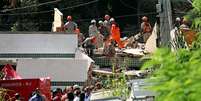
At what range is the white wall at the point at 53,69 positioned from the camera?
83.7 feet

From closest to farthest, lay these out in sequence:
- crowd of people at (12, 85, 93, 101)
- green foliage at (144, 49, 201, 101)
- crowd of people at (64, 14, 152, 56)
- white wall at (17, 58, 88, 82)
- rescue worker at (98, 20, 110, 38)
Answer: green foliage at (144, 49, 201, 101) → crowd of people at (12, 85, 93, 101) → white wall at (17, 58, 88, 82) → crowd of people at (64, 14, 152, 56) → rescue worker at (98, 20, 110, 38)

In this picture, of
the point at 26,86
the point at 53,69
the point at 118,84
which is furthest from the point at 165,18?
the point at 53,69

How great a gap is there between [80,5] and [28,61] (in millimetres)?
15477

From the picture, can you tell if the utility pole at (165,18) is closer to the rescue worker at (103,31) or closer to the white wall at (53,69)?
the white wall at (53,69)

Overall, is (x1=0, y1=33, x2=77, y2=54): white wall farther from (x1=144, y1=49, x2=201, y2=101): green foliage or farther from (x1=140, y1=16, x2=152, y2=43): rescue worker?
(x1=144, y1=49, x2=201, y2=101): green foliage

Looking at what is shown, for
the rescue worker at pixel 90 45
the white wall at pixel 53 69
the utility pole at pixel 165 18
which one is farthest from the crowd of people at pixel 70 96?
the rescue worker at pixel 90 45

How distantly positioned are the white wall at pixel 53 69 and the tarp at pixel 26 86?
3.70 meters

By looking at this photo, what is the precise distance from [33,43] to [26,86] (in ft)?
22.2

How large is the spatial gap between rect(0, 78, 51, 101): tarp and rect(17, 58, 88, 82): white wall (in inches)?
146

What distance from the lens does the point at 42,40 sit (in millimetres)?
28016

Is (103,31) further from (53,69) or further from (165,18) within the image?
(165,18)

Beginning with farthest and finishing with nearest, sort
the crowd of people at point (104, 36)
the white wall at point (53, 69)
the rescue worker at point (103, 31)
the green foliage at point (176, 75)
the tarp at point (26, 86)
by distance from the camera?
the rescue worker at point (103, 31) → the crowd of people at point (104, 36) → the white wall at point (53, 69) → the tarp at point (26, 86) → the green foliage at point (176, 75)

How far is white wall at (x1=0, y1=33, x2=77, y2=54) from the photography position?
2767 cm

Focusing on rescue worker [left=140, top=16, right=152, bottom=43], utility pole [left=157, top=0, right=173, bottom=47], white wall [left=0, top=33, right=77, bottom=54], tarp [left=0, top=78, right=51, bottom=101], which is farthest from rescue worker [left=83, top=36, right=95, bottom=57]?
utility pole [left=157, top=0, right=173, bottom=47]
